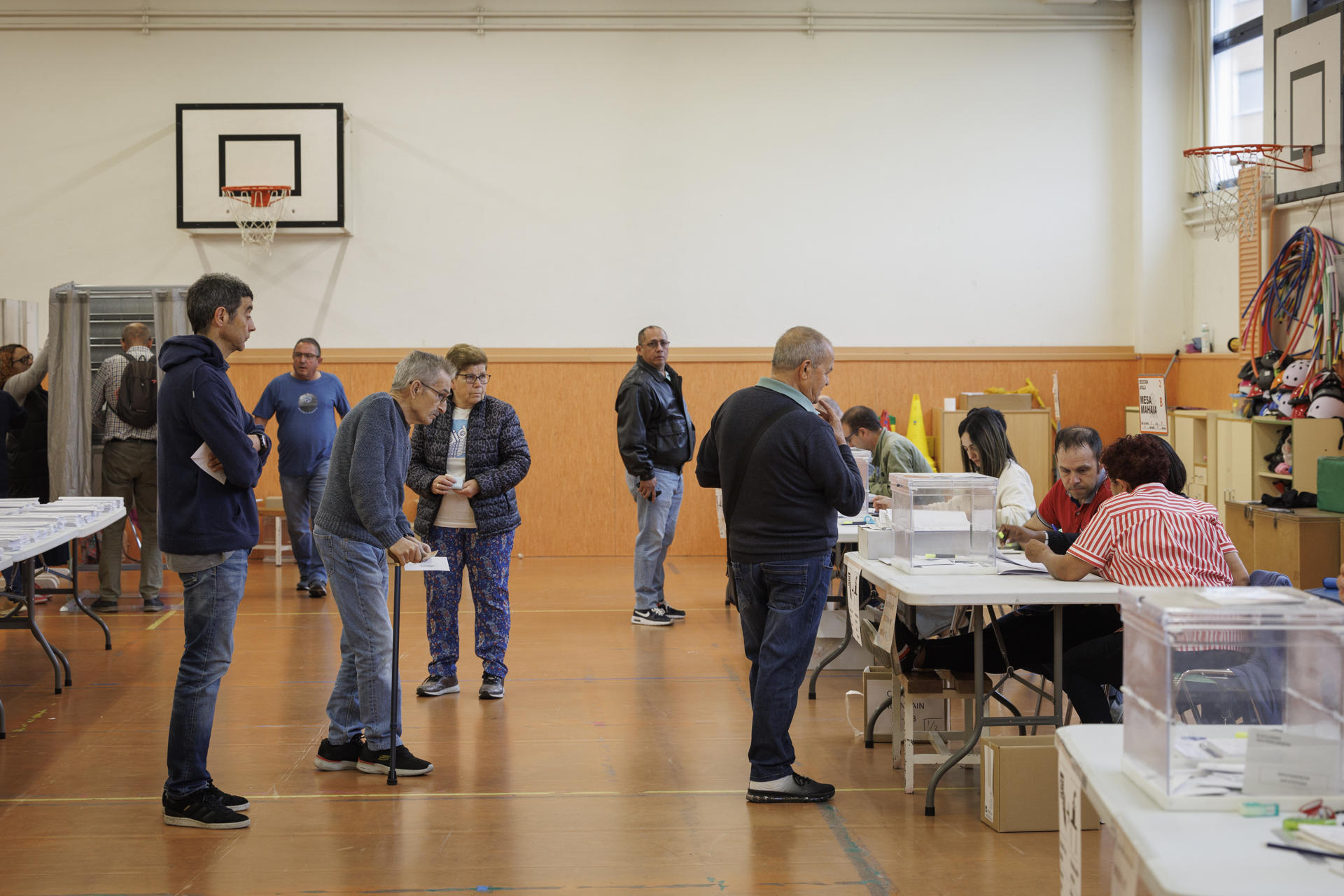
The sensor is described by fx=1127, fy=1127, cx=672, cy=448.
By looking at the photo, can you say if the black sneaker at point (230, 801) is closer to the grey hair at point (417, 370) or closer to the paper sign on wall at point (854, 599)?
the grey hair at point (417, 370)

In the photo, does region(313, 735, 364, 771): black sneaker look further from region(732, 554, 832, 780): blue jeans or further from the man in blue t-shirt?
the man in blue t-shirt

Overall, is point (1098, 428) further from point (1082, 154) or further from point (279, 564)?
point (279, 564)

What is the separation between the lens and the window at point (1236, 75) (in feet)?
28.8

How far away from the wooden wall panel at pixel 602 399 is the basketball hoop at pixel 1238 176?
143 cm

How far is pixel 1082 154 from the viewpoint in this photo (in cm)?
964

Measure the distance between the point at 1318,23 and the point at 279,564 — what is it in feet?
26.8

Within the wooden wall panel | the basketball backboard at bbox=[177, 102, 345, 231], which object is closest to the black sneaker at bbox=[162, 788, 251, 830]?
the wooden wall panel

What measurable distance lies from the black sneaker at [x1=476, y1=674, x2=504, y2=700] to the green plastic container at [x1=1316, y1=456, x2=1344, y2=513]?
16.1 feet

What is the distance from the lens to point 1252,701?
2035mm

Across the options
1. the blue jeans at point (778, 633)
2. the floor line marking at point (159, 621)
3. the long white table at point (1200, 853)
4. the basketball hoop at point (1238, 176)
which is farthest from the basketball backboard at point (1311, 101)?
the floor line marking at point (159, 621)

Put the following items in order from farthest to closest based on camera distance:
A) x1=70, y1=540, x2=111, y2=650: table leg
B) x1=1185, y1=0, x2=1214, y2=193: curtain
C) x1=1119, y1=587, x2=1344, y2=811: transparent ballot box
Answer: x1=1185, y1=0, x2=1214, y2=193: curtain < x1=70, y1=540, x2=111, y2=650: table leg < x1=1119, y1=587, x2=1344, y2=811: transparent ballot box

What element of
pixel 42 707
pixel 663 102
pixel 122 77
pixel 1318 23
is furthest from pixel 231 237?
pixel 1318 23

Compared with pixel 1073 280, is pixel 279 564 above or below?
below

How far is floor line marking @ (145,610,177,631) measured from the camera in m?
6.43
